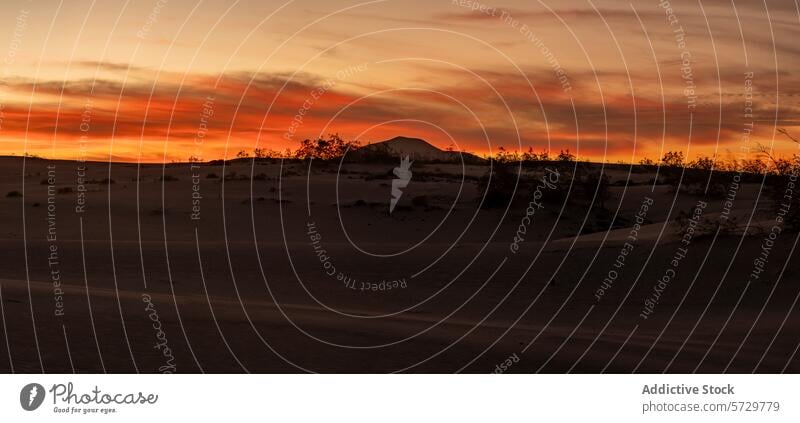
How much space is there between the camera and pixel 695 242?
23312 millimetres

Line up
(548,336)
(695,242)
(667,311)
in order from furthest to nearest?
1. (695,242)
2. (667,311)
3. (548,336)

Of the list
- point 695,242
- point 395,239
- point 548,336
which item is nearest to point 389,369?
point 548,336

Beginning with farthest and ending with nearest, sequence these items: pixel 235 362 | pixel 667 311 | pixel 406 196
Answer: pixel 406 196 → pixel 667 311 → pixel 235 362

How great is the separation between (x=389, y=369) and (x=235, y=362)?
182 cm

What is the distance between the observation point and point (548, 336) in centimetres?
1485

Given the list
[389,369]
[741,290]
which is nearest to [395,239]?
[741,290]

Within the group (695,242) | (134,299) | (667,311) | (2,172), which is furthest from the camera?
(2,172)

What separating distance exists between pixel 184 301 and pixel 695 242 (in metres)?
12.0

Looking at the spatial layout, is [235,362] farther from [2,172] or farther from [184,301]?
[2,172]

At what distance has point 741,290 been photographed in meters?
20.1
